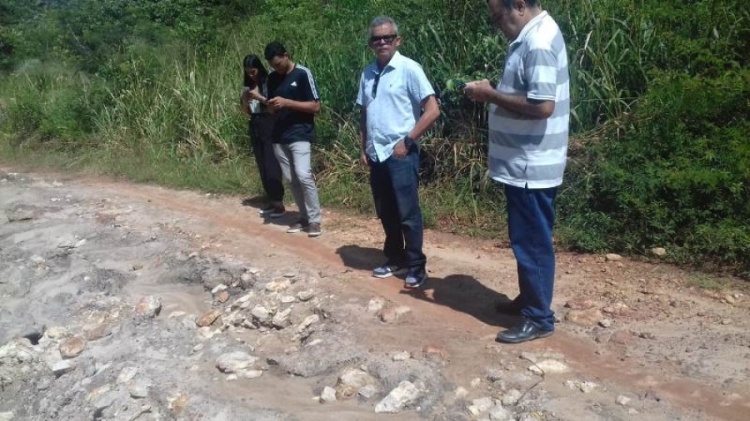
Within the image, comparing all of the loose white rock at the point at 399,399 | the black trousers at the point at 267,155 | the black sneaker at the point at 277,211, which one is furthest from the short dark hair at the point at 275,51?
the loose white rock at the point at 399,399

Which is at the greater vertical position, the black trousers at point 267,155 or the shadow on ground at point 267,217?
the black trousers at point 267,155

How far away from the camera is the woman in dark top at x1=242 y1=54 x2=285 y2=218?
645cm

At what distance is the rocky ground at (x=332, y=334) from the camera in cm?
349

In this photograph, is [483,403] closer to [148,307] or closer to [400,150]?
[400,150]

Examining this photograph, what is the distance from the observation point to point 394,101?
452 centimetres

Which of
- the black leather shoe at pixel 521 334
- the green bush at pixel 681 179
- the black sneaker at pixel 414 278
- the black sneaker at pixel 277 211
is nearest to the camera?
the black leather shoe at pixel 521 334

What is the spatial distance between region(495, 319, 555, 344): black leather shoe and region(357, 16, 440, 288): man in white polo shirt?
1.01 m

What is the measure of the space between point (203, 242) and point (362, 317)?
2.32 metres

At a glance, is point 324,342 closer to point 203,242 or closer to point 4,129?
point 203,242

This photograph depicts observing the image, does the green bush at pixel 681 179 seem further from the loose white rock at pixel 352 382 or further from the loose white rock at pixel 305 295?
the loose white rock at pixel 352 382

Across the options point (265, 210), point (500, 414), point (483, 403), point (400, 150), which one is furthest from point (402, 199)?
point (265, 210)

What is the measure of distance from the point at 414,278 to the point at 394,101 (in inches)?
44.5

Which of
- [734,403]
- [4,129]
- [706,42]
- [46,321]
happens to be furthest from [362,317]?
[4,129]

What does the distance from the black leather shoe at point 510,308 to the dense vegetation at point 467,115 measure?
1.30 m
